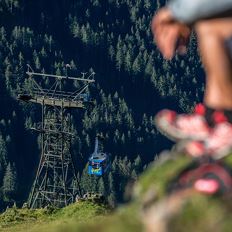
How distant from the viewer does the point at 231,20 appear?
16.8ft

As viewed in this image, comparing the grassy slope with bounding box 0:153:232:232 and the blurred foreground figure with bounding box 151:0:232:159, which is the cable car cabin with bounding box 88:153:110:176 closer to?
the blurred foreground figure with bounding box 151:0:232:159

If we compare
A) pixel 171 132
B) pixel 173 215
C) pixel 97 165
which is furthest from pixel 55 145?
pixel 173 215

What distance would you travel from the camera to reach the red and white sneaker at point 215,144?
512cm

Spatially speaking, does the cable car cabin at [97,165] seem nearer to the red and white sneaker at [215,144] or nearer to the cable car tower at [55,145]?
the cable car tower at [55,145]

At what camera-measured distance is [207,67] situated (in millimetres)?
5160

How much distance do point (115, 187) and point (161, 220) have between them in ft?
506

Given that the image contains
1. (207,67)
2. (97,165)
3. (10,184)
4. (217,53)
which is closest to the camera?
(217,53)

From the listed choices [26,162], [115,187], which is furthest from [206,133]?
[26,162]

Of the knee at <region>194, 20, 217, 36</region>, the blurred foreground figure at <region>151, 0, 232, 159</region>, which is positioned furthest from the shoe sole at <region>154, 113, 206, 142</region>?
the knee at <region>194, 20, 217, 36</region>

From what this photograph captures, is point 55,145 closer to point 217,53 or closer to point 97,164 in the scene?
point 97,164

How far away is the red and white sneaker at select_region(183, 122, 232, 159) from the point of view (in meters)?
5.12

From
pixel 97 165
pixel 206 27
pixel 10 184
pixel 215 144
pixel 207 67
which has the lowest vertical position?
pixel 10 184

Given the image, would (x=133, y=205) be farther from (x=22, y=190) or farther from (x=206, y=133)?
(x=22, y=190)

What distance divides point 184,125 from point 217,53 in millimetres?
640
